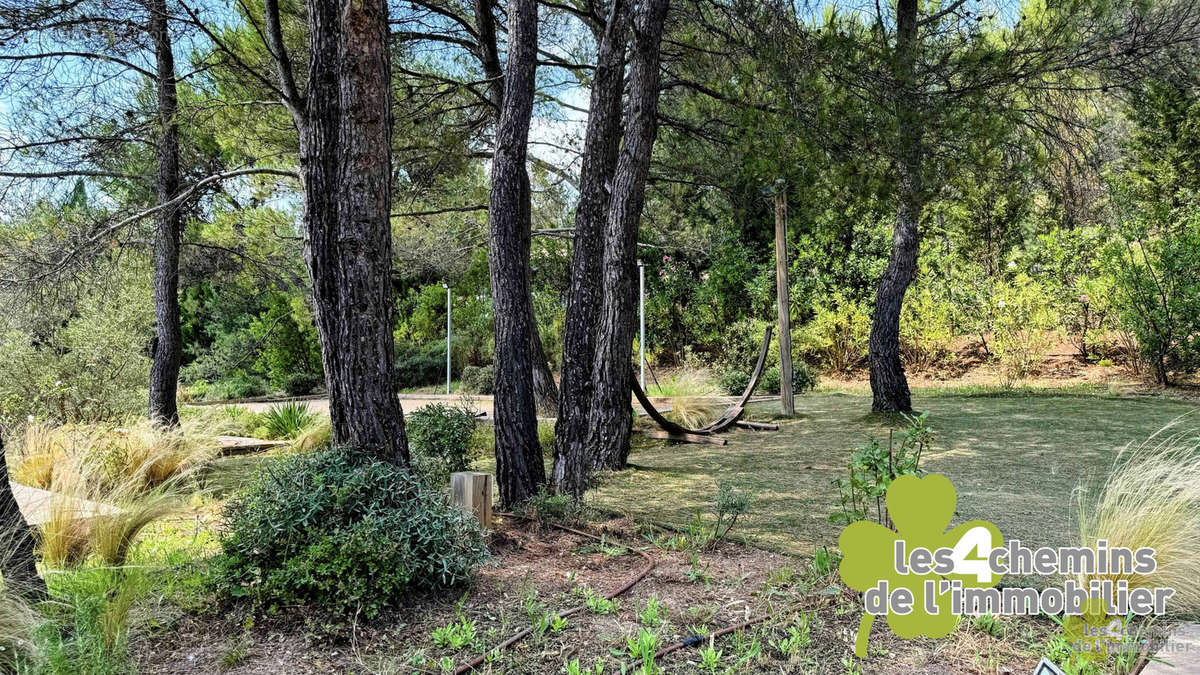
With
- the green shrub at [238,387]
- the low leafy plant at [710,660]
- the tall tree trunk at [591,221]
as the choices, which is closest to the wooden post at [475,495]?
the tall tree trunk at [591,221]

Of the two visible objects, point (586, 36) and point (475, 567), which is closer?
point (475, 567)

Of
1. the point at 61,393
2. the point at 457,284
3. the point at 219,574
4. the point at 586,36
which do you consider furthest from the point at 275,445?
the point at 457,284

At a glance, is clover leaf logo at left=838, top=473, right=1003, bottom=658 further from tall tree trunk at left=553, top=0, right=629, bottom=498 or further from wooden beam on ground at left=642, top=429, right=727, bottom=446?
wooden beam on ground at left=642, top=429, right=727, bottom=446

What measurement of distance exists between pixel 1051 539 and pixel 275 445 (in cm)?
606

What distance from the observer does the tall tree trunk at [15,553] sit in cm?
201

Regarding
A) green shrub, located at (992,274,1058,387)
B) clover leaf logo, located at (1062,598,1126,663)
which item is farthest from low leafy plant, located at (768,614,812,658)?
green shrub, located at (992,274,1058,387)

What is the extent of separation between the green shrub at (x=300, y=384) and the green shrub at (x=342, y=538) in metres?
12.2

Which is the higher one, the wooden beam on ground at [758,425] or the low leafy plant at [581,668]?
the wooden beam on ground at [758,425]

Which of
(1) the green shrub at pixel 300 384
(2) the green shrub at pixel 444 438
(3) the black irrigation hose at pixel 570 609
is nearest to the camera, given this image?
(3) the black irrigation hose at pixel 570 609

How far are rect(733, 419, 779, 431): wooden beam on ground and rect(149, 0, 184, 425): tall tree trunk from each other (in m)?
5.02

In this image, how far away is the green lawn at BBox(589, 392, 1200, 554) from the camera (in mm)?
3205

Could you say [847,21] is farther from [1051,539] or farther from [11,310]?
[11,310]

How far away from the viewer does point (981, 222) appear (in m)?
10.6

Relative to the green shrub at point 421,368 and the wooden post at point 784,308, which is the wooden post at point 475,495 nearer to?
the wooden post at point 784,308
